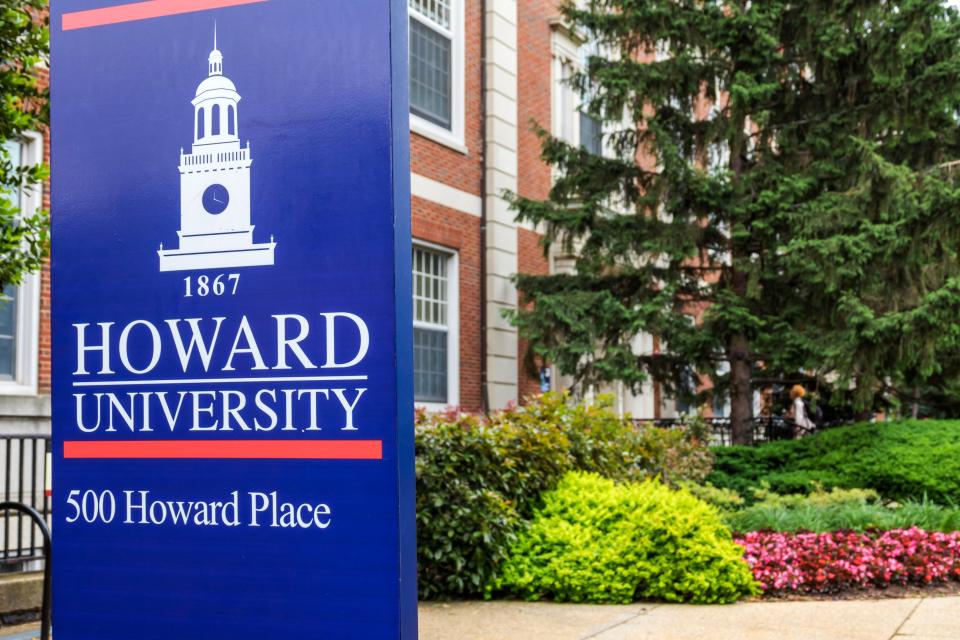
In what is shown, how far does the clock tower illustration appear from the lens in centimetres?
367

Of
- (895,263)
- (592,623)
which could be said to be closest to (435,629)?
(592,623)

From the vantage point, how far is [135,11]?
12.6 feet

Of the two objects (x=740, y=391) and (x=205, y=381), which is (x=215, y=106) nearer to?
(x=205, y=381)

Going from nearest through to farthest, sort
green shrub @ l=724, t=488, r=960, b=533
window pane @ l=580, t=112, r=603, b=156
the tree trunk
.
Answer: green shrub @ l=724, t=488, r=960, b=533, the tree trunk, window pane @ l=580, t=112, r=603, b=156

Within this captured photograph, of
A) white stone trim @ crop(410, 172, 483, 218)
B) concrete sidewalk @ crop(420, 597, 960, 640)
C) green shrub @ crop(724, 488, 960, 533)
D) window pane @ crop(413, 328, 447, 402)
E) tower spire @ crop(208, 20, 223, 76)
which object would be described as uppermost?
white stone trim @ crop(410, 172, 483, 218)

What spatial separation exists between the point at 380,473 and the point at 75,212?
1.45 m

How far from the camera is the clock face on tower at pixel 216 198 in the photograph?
3699 millimetres

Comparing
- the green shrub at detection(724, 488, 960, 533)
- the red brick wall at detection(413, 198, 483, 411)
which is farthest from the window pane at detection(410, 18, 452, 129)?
the green shrub at detection(724, 488, 960, 533)

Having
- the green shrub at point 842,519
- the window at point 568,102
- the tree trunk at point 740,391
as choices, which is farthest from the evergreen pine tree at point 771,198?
the window at point 568,102

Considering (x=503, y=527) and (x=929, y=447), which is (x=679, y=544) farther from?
(x=929, y=447)

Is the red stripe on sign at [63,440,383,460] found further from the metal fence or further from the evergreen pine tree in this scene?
the evergreen pine tree

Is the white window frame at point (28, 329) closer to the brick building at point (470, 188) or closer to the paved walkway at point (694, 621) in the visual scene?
the paved walkway at point (694, 621)

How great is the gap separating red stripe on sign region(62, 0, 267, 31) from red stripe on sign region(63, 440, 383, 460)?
4.76ft

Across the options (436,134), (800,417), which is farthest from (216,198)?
(800,417)
